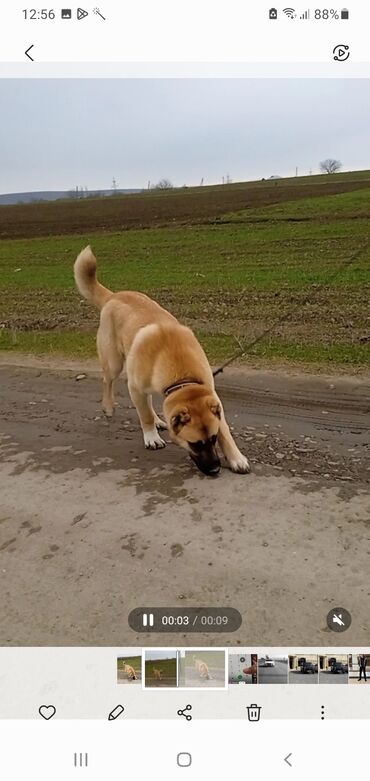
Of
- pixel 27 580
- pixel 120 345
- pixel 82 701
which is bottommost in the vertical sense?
pixel 82 701

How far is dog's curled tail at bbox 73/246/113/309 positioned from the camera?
4.54 metres

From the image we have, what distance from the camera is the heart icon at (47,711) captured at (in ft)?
5.33

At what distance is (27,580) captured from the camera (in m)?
2.02

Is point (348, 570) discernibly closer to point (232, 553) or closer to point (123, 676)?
point (232, 553)

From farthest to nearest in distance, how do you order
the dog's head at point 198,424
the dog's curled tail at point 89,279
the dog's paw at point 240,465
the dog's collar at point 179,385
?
the dog's curled tail at point 89,279 → the dog's collar at point 179,385 → the dog's paw at point 240,465 → the dog's head at point 198,424

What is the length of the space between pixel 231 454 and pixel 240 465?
0.32 ft

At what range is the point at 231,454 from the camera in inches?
117

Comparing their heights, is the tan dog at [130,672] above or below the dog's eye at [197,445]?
below

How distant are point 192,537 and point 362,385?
2.69 metres

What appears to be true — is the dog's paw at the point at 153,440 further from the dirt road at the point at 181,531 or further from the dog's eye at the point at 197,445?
the dog's eye at the point at 197,445

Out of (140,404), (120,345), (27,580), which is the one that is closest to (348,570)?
(27,580)

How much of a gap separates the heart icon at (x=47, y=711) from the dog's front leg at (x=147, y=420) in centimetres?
183

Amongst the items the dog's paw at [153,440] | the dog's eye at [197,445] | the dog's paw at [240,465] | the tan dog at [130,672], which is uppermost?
the dog's eye at [197,445]
